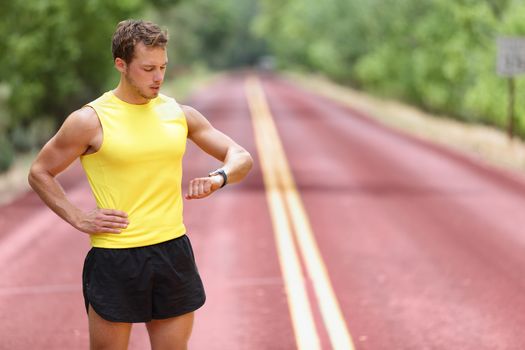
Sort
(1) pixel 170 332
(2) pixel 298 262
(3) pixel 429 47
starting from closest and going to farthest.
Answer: (1) pixel 170 332
(2) pixel 298 262
(3) pixel 429 47

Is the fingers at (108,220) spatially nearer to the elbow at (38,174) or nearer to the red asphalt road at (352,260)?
the elbow at (38,174)

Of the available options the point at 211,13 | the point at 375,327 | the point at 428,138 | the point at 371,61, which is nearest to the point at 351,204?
the point at 375,327

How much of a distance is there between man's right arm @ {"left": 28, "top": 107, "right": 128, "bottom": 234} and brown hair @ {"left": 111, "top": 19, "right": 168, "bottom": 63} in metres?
0.29

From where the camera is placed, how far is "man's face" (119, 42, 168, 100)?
367 centimetres

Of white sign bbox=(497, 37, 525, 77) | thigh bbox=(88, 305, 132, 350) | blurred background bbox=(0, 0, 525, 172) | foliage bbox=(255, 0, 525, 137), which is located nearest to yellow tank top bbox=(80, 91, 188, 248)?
thigh bbox=(88, 305, 132, 350)

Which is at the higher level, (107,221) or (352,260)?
(107,221)

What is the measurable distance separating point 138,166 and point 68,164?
0.31 meters

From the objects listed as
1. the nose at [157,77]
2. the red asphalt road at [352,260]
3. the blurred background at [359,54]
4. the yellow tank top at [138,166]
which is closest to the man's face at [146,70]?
the nose at [157,77]

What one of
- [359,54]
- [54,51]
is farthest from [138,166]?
[359,54]

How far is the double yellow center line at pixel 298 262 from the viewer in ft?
22.2

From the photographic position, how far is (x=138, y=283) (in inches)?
151

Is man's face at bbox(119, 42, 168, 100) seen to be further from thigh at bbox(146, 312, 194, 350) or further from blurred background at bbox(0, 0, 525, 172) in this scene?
blurred background at bbox(0, 0, 525, 172)

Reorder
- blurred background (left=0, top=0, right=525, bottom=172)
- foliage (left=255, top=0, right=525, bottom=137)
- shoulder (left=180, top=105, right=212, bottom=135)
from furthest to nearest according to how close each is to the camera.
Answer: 1. foliage (left=255, top=0, right=525, bottom=137)
2. blurred background (left=0, top=0, right=525, bottom=172)
3. shoulder (left=180, top=105, right=212, bottom=135)

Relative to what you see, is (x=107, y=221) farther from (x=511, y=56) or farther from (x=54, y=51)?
(x=54, y=51)
